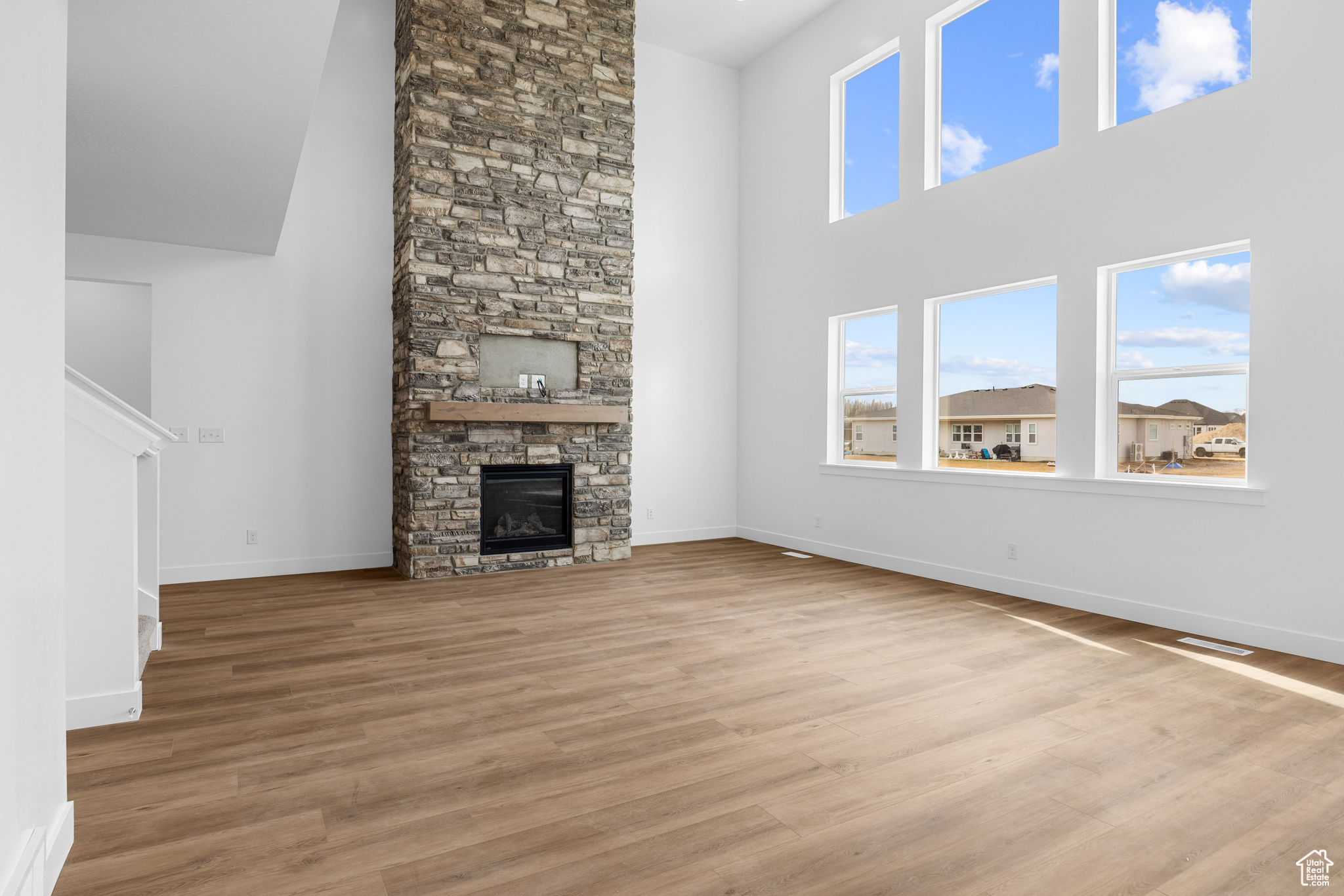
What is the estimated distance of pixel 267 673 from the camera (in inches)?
132

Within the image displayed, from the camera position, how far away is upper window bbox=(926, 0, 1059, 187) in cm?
495

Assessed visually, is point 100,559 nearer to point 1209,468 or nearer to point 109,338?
point 109,338

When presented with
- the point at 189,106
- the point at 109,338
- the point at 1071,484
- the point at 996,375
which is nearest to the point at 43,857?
the point at 189,106

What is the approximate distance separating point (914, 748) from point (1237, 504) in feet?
8.44

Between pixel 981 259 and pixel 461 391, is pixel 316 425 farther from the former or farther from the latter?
pixel 981 259

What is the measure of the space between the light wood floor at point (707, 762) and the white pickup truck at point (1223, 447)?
1022 millimetres

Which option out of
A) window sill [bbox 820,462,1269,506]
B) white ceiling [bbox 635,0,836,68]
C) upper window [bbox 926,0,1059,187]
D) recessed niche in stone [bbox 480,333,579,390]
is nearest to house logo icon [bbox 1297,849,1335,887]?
window sill [bbox 820,462,1269,506]

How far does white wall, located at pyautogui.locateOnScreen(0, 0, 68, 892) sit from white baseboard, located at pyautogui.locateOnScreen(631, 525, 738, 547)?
534 centimetres

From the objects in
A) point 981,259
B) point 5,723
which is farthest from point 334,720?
point 981,259

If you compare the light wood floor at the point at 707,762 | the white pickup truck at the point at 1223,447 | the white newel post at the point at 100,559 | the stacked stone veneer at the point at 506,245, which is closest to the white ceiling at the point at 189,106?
the white newel post at the point at 100,559

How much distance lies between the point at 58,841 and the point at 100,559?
123cm

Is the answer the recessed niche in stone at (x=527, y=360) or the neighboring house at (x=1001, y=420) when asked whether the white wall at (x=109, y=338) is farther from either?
the neighboring house at (x=1001, y=420)

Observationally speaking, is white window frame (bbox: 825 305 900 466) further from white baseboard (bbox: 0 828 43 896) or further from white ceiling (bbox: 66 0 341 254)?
white baseboard (bbox: 0 828 43 896)

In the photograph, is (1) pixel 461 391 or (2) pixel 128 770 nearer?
(2) pixel 128 770
